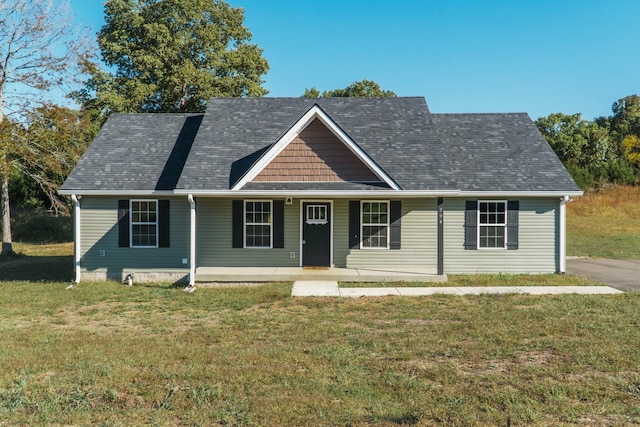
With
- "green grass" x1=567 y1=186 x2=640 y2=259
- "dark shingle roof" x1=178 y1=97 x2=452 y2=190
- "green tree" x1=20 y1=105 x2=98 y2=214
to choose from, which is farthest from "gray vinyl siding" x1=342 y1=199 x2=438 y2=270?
"green tree" x1=20 y1=105 x2=98 y2=214

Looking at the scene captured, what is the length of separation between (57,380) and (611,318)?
960 cm

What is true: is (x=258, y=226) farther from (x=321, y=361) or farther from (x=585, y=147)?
(x=585, y=147)

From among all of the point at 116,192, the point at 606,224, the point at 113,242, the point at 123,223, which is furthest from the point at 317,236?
the point at 606,224

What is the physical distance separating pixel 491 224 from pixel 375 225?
3768mm

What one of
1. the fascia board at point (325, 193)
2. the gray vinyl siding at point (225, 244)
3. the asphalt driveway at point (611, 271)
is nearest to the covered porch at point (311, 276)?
the gray vinyl siding at point (225, 244)

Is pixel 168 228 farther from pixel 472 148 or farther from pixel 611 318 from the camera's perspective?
pixel 611 318

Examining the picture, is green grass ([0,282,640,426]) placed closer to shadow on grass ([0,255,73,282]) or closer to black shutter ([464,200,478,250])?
black shutter ([464,200,478,250])

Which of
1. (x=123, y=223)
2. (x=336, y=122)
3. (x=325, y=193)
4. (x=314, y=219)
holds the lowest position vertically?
(x=123, y=223)

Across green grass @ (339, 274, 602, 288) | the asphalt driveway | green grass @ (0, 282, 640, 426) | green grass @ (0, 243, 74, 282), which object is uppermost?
green grass @ (0, 282, 640, 426)

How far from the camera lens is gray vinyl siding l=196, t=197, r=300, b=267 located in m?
14.8

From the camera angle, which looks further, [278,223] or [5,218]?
[5,218]

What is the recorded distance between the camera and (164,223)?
14688 millimetres

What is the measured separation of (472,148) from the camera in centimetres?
1650

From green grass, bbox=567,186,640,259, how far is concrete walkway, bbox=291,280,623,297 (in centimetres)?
957
